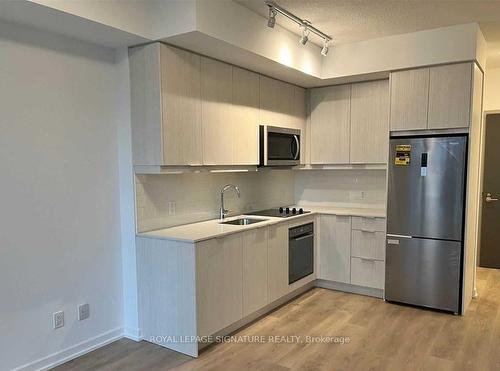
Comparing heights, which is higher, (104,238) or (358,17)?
(358,17)

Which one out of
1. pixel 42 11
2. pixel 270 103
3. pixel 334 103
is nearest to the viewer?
pixel 42 11

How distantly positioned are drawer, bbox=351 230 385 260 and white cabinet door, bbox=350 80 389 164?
821mm

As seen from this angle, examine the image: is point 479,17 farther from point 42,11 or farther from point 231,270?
point 42,11

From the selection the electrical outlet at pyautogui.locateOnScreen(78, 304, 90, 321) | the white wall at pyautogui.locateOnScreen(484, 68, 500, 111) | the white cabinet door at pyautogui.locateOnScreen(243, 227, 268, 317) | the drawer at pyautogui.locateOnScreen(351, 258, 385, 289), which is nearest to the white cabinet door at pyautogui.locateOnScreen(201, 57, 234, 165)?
the white cabinet door at pyautogui.locateOnScreen(243, 227, 268, 317)

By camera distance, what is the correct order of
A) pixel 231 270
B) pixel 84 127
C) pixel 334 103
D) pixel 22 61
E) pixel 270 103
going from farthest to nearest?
1. pixel 334 103
2. pixel 270 103
3. pixel 231 270
4. pixel 84 127
5. pixel 22 61

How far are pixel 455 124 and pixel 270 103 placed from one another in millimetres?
1783

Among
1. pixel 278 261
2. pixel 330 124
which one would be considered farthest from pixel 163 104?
pixel 330 124

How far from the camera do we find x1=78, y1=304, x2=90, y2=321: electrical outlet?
2971 mm

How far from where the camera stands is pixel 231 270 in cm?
322

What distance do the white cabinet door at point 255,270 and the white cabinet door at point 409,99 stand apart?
1738 mm

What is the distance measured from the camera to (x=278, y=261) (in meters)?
3.83

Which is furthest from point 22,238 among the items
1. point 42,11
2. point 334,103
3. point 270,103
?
point 334,103

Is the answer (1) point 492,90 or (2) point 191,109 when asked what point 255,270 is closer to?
(2) point 191,109

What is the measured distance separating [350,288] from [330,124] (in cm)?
190
